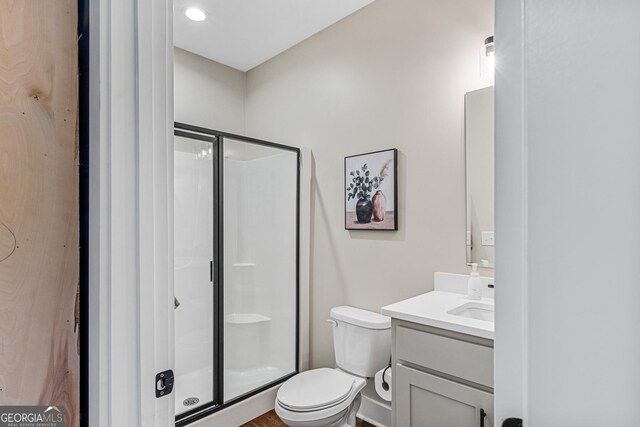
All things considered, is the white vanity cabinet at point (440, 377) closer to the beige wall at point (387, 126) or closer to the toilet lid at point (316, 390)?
the toilet lid at point (316, 390)

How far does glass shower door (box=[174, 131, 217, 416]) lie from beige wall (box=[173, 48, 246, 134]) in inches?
25.5

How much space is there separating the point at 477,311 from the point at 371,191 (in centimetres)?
89

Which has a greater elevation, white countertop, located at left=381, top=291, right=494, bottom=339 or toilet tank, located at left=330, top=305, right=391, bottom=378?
white countertop, located at left=381, top=291, right=494, bottom=339

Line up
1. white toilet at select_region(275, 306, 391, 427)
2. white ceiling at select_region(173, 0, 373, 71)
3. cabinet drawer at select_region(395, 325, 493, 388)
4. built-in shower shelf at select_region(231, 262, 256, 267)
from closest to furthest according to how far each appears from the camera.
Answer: cabinet drawer at select_region(395, 325, 493, 388)
white toilet at select_region(275, 306, 391, 427)
white ceiling at select_region(173, 0, 373, 71)
built-in shower shelf at select_region(231, 262, 256, 267)

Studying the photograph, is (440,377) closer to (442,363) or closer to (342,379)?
(442,363)

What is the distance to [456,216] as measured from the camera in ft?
6.10

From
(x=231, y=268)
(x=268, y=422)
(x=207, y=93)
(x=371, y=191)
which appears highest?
(x=207, y=93)

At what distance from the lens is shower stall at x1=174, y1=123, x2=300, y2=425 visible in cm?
216

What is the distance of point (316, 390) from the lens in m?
1.89

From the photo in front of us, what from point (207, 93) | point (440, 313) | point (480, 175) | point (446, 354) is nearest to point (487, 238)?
point (480, 175)

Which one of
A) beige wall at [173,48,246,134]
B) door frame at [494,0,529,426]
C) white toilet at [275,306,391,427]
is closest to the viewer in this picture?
door frame at [494,0,529,426]

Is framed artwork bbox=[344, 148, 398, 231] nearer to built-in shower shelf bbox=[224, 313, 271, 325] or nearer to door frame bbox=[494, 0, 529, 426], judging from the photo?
built-in shower shelf bbox=[224, 313, 271, 325]

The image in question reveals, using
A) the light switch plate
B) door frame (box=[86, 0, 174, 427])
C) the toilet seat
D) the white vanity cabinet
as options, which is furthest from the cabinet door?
door frame (box=[86, 0, 174, 427])

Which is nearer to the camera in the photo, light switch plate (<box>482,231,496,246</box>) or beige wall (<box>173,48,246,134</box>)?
light switch plate (<box>482,231,496,246</box>)
